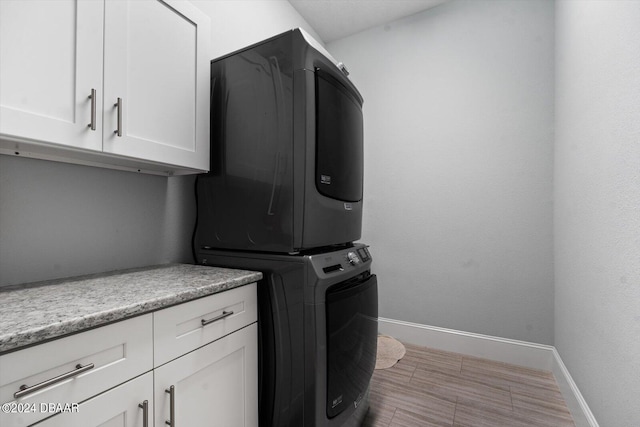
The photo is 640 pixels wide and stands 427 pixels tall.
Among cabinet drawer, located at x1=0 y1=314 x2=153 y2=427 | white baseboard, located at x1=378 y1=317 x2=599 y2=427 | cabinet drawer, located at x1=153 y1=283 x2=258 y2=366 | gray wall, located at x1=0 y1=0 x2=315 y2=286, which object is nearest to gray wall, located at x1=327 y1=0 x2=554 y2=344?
white baseboard, located at x1=378 y1=317 x2=599 y2=427

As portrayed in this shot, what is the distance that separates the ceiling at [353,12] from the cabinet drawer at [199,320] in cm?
254

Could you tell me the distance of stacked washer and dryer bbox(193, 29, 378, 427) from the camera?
1.23 meters

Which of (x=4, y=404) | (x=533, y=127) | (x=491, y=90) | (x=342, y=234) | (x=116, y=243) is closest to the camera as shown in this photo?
(x=4, y=404)

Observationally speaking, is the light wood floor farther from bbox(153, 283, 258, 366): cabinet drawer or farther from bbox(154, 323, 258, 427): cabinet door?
bbox(153, 283, 258, 366): cabinet drawer

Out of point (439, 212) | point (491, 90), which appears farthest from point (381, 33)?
point (439, 212)

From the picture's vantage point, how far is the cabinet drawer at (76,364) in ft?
1.98

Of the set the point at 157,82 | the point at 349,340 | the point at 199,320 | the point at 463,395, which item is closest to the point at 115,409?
the point at 199,320

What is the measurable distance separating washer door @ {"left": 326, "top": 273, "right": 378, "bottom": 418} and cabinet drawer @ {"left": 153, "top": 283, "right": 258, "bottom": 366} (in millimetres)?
338

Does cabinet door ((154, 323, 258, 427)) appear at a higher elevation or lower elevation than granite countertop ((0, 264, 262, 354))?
lower

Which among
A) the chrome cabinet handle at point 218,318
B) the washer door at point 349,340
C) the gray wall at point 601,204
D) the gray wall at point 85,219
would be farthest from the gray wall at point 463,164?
the chrome cabinet handle at point 218,318

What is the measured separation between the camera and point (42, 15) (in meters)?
0.88

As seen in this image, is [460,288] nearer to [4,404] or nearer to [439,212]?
[439,212]

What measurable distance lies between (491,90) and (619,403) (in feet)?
7.02

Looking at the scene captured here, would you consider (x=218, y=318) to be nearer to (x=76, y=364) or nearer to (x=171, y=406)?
(x=171, y=406)
